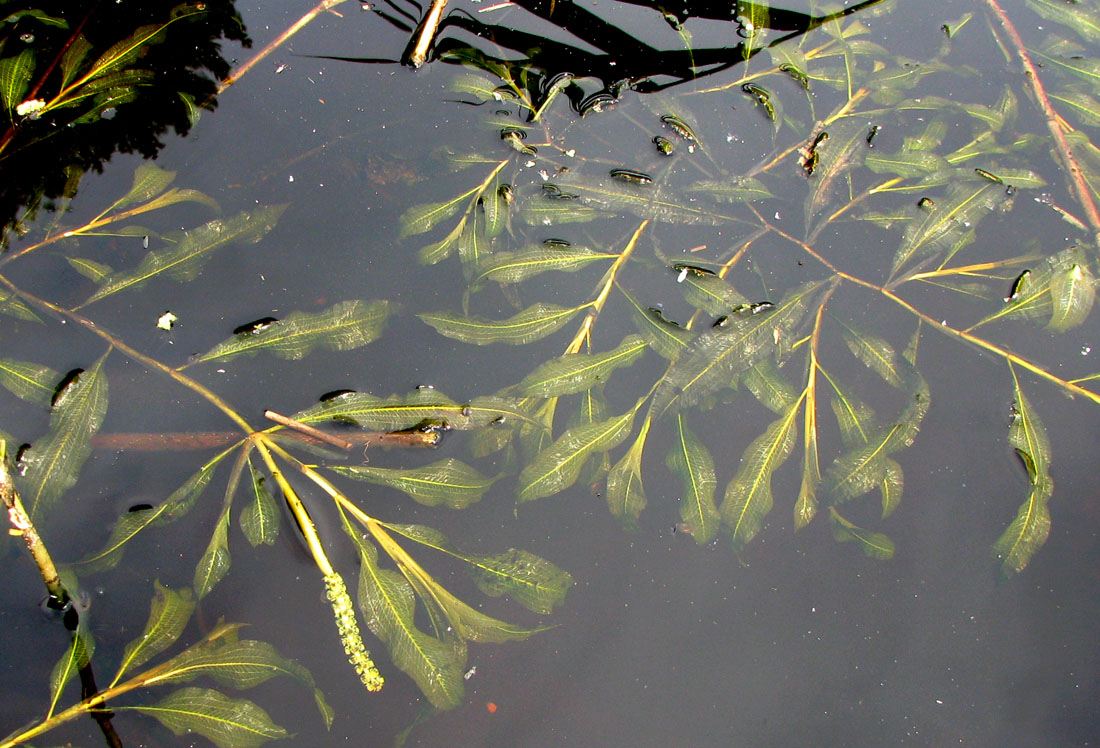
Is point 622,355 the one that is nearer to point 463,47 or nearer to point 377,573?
point 377,573

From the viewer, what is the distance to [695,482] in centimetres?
167

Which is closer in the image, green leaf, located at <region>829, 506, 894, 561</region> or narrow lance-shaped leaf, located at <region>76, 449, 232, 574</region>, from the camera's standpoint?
narrow lance-shaped leaf, located at <region>76, 449, 232, 574</region>

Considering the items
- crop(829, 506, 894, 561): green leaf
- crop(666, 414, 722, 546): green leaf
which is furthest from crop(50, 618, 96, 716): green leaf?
crop(829, 506, 894, 561): green leaf

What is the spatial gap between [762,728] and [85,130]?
2.40 m

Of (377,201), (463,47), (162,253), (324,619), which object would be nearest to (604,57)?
(463,47)

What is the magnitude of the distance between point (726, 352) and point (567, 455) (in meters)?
0.50

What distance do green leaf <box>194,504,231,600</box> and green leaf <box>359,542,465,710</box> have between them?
11.8 inches

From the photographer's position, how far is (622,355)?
5.85 ft

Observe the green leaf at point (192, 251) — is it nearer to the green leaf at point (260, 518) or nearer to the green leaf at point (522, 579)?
the green leaf at point (260, 518)

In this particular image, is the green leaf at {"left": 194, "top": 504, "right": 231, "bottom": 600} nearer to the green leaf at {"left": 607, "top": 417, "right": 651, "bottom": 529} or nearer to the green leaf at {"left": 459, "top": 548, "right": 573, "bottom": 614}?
the green leaf at {"left": 459, "top": 548, "right": 573, "bottom": 614}

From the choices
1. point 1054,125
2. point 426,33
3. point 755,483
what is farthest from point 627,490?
point 1054,125

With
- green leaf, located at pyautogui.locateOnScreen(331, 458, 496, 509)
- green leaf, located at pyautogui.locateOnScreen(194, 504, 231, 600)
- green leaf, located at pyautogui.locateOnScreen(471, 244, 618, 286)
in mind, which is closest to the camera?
green leaf, located at pyautogui.locateOnScreen(194, 504, 231, 600)

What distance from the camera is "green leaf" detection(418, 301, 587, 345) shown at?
1748 millimetres

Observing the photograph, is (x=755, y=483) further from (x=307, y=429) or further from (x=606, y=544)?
(x=307, y=429)
